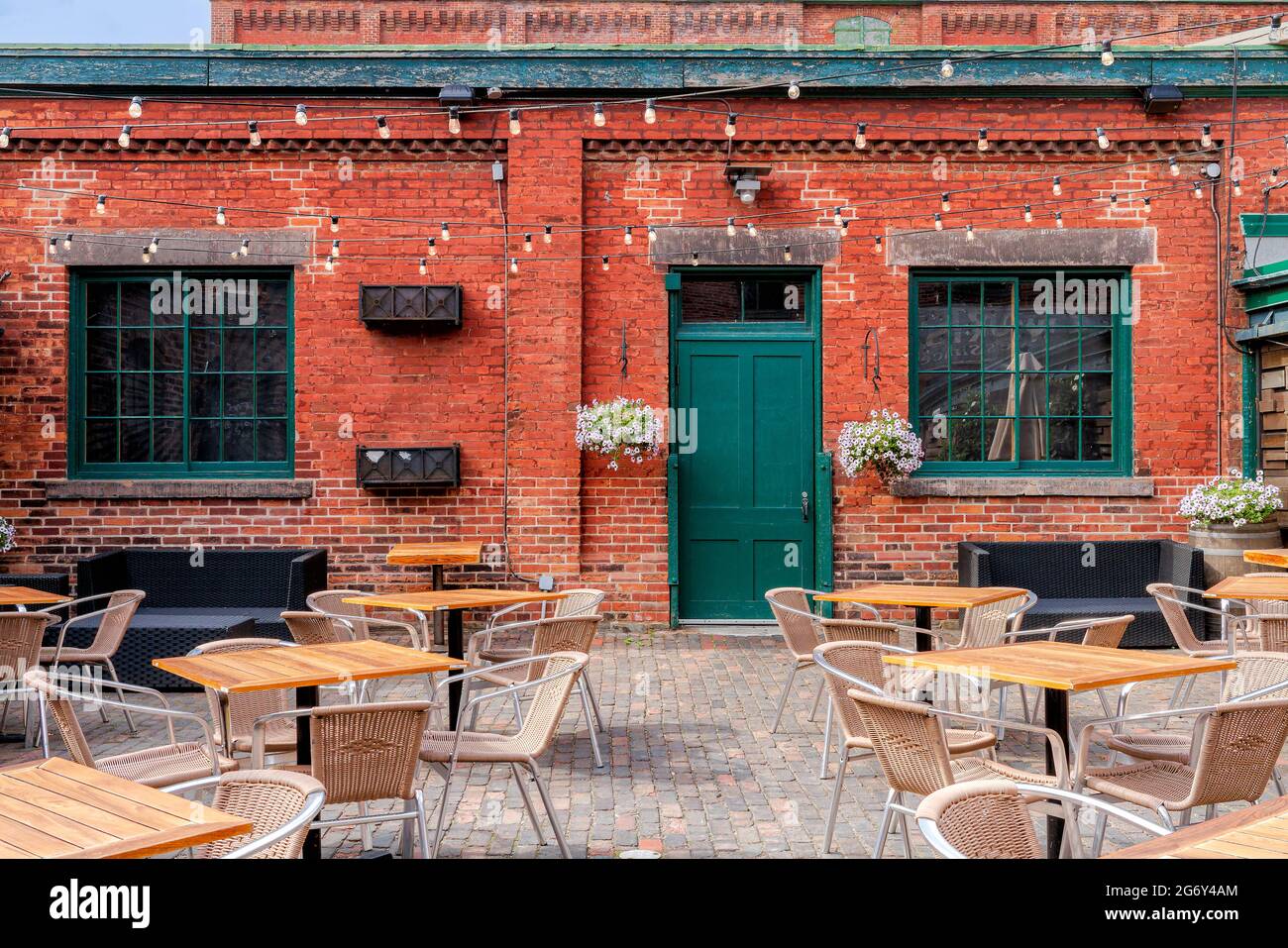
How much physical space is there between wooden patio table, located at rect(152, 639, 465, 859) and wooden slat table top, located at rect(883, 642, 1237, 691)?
75.9 inches

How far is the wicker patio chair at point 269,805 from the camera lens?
2.52m

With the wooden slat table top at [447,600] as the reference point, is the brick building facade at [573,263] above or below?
above

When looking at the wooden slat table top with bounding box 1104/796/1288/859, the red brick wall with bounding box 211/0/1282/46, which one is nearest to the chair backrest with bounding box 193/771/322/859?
the wooden slat table top with bounding box 1104/796/1288/859

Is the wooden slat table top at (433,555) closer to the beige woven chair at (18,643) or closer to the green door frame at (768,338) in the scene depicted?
the green door frame at (768,338)

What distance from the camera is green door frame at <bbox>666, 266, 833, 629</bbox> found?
951cm

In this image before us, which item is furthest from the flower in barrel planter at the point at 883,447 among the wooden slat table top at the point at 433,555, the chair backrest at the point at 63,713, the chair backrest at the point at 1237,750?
the chair backrest at the point at 63,713

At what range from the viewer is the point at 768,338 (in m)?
9.70

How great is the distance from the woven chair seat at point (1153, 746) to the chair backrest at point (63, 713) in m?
3.69

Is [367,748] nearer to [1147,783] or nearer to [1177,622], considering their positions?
[1147,783]

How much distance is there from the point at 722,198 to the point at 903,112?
5.67 ft

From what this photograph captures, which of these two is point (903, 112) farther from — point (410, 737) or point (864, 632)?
point (410, 737)

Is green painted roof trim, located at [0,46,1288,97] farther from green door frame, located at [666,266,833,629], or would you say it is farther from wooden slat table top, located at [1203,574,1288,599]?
wooden slat table top, located at [1203,574,1288,599]

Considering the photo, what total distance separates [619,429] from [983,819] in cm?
681

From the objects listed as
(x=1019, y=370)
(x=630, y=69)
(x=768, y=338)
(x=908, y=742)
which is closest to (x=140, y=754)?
(x=908, y=742)
